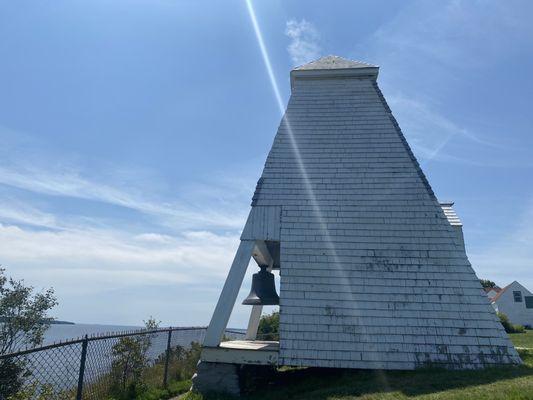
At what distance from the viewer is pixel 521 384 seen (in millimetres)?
6160

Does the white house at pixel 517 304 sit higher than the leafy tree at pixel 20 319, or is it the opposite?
the white house at pixel 517 304

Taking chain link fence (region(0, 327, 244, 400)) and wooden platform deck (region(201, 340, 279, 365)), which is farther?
wooden platform deck (region(201, 340, 279, 365))

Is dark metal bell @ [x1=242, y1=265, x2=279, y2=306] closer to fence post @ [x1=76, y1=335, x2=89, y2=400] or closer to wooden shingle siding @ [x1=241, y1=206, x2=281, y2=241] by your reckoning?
wooden shingle siding @ [x1=241, y1=206, x2=281, y2=241]

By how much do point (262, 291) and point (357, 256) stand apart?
242 cm

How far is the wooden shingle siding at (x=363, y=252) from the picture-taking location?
7906 mm

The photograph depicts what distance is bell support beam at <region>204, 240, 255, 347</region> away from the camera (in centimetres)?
816

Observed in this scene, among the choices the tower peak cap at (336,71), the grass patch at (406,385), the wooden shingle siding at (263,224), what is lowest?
the grass patch at (406,385)

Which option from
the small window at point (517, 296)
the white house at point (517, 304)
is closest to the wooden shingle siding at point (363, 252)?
the white house at point (517, 304)

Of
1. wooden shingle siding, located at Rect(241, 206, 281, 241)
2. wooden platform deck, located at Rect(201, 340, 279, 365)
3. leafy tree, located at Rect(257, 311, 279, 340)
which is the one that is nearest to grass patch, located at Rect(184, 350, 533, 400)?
wooden platform deck, located at Rect(201, 340, 279, 365)

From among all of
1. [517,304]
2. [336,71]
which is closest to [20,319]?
[336,71]

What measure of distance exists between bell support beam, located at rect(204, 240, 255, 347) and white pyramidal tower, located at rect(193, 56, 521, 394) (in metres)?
0.02

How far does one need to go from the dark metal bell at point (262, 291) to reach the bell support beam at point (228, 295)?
3.66ft

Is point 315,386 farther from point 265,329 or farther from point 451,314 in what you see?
point 265,329

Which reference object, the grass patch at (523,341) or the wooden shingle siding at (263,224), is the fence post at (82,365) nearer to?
the wooden shingle siding at (263,224)
